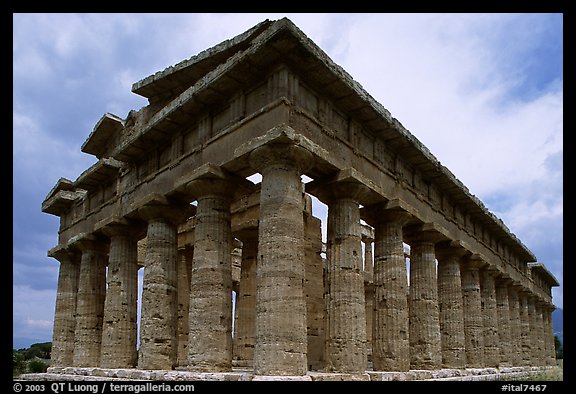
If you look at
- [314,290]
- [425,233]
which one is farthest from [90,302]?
[425,233]

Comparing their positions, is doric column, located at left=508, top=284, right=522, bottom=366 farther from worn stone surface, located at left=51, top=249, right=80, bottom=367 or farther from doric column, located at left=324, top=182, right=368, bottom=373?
worn stone surface, located at left=51, top=249, right=80, bottom=367

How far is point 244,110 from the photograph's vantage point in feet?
51.1

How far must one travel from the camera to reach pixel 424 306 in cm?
2045

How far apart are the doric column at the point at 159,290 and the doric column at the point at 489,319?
15.7 m

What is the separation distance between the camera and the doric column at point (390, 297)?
17.5 metres

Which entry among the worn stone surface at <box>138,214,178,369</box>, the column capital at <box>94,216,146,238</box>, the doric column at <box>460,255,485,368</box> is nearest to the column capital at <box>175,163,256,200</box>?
the worn stone surface at <box>138,214,178,369</box>

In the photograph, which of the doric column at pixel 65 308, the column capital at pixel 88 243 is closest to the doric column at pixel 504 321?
the column capital at pixel 88 243

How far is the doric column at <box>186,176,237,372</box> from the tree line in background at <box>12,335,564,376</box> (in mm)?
10039

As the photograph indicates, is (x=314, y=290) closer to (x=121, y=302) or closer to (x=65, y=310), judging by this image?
(x=121, y=302)

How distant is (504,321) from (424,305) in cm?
1168

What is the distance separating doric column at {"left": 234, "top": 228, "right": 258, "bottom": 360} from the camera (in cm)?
2195
